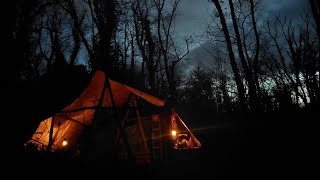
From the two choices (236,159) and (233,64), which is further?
(233,64)

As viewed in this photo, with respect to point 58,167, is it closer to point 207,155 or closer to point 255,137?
point 207,155

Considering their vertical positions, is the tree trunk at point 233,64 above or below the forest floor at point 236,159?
above

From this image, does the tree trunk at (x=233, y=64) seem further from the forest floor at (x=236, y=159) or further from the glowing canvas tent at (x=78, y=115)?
the glowing canvas tent at (x=78, y=115)

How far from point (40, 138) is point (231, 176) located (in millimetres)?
7795

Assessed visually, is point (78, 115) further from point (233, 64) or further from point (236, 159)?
point (233, 64)

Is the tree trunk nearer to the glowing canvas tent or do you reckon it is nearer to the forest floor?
the forest floor

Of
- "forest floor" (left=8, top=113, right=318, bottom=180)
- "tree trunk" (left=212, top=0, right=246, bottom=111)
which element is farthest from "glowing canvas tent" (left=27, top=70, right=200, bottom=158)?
"tree trunk" (left=212, top=0, right=246, bottom=111)

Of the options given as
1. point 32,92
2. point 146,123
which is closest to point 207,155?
point 146,123

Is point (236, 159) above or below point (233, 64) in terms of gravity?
below

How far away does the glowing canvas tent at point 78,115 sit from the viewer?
413 inches

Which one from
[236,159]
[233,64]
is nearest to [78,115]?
[236,159]

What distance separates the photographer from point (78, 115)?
39.1 ft

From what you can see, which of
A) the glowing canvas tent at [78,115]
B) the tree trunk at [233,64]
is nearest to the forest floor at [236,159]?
the tree trunk at [233,64]

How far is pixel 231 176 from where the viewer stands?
9.53 metres
